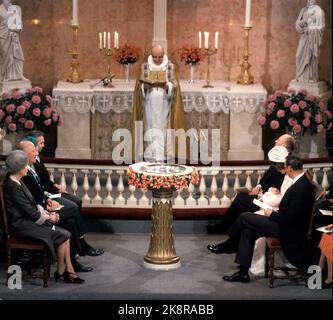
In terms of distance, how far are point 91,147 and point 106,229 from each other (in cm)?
276

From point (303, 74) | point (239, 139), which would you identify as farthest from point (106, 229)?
point (303, 74)

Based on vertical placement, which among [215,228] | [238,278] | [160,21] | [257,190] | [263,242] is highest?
[160,21]

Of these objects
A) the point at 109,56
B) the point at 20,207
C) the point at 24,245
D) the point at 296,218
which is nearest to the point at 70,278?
the point at 24,245

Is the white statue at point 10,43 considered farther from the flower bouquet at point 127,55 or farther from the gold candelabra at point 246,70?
the gold candelabra at point 246,70

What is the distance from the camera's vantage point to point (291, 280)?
8.59 m

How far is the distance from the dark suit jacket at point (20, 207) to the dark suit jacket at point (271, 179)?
2435 millimetres

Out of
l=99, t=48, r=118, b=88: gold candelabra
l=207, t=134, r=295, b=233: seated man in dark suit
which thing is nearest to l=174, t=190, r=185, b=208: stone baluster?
l=207, t=134, r=295, b=233: seated man in dark suit

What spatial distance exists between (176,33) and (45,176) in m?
4.77

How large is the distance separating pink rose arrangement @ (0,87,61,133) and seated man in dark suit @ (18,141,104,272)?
2739 mm

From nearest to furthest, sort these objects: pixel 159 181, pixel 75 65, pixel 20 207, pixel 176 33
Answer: pixel 20 207 < pixel 159 181 < pixel 75 65 < pixel 176 33

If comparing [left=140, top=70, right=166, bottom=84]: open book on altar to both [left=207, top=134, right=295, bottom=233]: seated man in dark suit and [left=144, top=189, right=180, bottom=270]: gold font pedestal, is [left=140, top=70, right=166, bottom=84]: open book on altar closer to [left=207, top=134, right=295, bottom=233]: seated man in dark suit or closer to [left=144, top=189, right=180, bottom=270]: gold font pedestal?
[left=207, top=134, right=295, bottom=233]: seated man in dark suit

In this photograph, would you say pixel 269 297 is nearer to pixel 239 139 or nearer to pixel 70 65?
pixel 239 139

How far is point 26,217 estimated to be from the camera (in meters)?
8.33

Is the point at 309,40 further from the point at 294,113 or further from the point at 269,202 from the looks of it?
the point at 269,202
